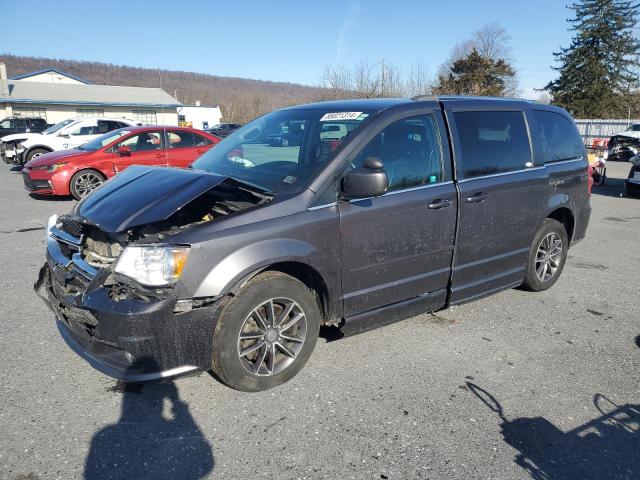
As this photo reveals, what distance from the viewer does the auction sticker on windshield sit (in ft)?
12.4

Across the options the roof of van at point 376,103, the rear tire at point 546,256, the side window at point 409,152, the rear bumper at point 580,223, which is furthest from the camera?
the rear bumper at point 580,223

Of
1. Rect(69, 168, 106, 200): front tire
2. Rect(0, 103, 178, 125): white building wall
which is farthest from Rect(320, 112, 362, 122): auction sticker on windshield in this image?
Rect(0, 103, 178, 125): white building wall

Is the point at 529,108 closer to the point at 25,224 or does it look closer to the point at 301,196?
the point at 301,196

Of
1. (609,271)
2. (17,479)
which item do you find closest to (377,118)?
(17,479)

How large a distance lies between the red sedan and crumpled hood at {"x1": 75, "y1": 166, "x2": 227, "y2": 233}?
6.62 metres

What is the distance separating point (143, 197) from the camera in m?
3.34

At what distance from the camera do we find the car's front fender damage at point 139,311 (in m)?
2.79

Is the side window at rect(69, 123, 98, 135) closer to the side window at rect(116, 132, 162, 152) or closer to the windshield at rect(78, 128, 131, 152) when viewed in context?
the windshield at rect(78, 128, 131, 152)

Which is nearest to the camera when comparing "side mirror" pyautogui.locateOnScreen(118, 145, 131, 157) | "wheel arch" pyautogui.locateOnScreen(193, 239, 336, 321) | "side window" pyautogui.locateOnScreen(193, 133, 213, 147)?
"wheel arch" pyautogui.locateOnScreen(193, 239, 336, 321)

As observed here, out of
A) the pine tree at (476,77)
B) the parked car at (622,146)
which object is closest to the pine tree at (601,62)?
the pine tree at (476,77)

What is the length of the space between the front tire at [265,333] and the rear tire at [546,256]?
2702 millimetres

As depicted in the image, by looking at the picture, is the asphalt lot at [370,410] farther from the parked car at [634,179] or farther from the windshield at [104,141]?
the parked car at [634,179]

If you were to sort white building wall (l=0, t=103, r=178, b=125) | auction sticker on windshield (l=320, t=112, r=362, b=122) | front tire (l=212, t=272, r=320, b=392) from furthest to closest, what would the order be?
white building wall (l=0, t=103, r=178, b=125) → auction sticker on windshield (l=320, t=112, r=362, b=122) → front tire (l=212, t=272, r=320, b=392)

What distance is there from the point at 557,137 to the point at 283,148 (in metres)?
3.06
